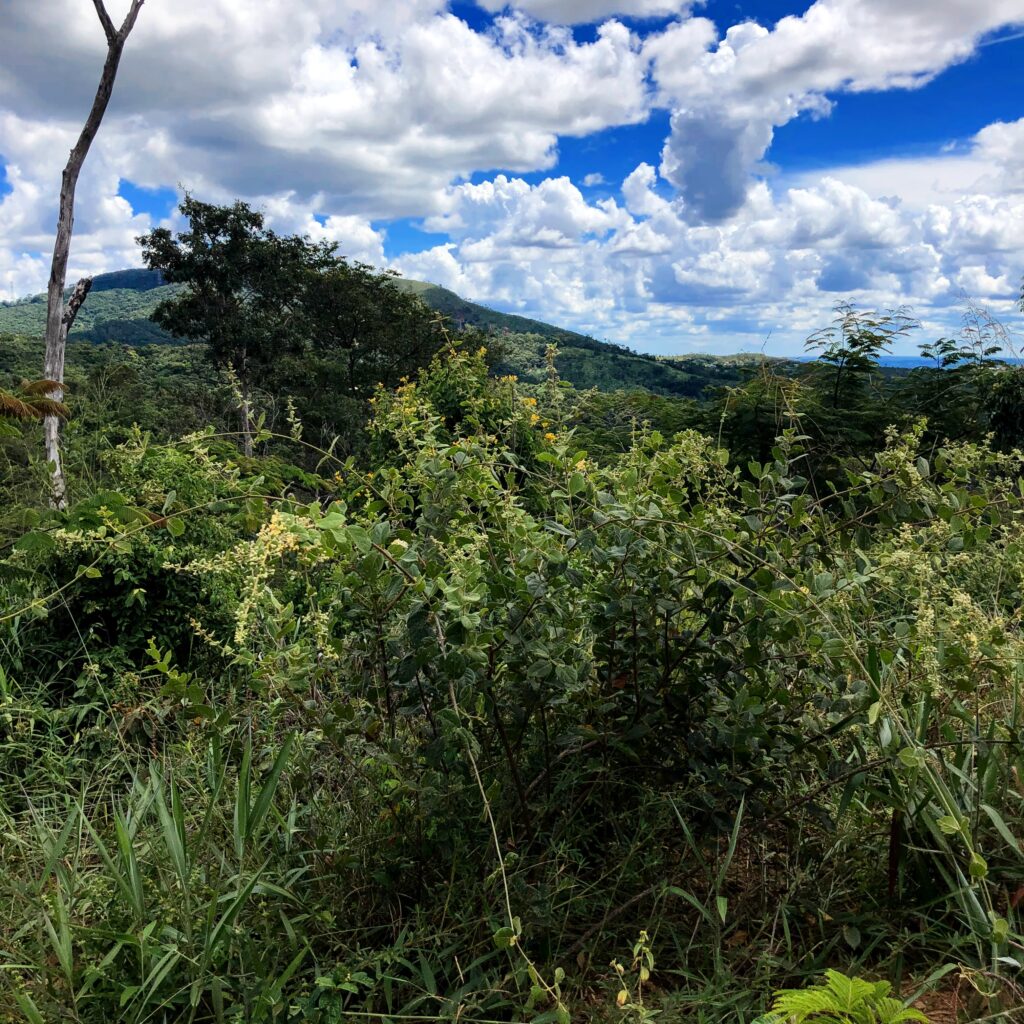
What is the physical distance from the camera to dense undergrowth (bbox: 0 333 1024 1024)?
1.85 meters

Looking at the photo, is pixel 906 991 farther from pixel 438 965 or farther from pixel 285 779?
pixel 285 779

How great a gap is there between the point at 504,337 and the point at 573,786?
991 inches

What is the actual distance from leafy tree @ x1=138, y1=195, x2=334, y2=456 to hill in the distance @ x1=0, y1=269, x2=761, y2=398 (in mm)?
1355

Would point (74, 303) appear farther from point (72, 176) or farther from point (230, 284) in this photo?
point (230, 284)

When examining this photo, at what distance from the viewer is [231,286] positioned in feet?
91.8

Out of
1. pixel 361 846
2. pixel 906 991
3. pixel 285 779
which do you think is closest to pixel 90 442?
pixel 285 779

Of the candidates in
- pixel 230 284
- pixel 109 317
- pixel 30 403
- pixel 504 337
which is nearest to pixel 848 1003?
pixel 30 403

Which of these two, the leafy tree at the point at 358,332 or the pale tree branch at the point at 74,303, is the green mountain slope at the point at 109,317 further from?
the pale tree branch at the point at 74,303

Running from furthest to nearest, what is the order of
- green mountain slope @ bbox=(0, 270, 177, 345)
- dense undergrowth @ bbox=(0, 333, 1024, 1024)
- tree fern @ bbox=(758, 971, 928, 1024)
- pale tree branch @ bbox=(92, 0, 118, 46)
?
green mountain slope @ bbox=(0, 270, 177, 345), pale tree branch @ bbox=(92, 0, 118, 46), dense undergrowth @ bbox=(0, 333, 1024, 1024), tree fern @ bbox=(758, 971, 928, 1024)

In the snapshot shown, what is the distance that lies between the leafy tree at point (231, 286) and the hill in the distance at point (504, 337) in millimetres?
1355

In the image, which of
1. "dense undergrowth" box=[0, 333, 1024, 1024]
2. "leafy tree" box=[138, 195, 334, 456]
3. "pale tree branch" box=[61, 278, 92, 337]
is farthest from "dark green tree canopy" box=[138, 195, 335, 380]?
"dense undergrowth" box=[0, 333, 1024, 1024]

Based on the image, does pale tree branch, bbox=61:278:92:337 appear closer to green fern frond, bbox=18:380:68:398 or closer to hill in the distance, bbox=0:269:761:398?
hill in the distance, bbox=0:269:761:398

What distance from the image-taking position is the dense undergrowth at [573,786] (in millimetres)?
1852

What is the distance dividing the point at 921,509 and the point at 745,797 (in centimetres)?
92
